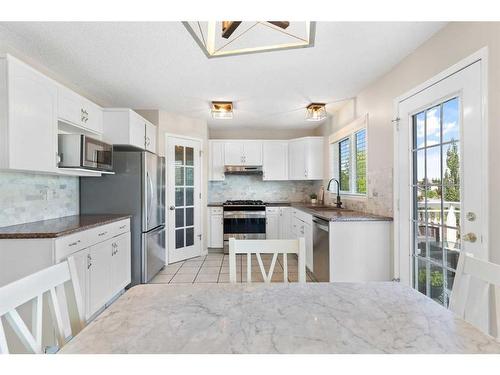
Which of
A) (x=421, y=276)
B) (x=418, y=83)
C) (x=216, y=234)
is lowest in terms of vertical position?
(x=216, y=234)

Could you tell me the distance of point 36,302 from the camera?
0.78 meters

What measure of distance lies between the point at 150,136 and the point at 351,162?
290 centimetres

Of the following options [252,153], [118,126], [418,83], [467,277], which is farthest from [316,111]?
[467,277]

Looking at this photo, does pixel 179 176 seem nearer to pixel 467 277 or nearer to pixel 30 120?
pixel 30 120

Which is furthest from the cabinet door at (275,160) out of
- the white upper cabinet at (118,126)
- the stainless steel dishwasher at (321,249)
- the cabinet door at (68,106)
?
the cabinet door at (68,106)

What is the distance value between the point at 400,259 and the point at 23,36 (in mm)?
3700

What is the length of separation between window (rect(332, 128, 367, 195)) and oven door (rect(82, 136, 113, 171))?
9.85 feet

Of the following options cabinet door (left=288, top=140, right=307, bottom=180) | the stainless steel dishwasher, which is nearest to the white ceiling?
cabinet door (left=288, top=140, right=307, bottom=180)

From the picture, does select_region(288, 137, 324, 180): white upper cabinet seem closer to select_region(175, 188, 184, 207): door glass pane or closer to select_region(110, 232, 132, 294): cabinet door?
select_region(175, 188, 184, 207): door glass pane

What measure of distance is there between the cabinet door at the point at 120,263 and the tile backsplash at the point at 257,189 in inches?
94.4

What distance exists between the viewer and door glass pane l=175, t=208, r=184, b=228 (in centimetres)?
402

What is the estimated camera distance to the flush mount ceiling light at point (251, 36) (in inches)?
61.4
